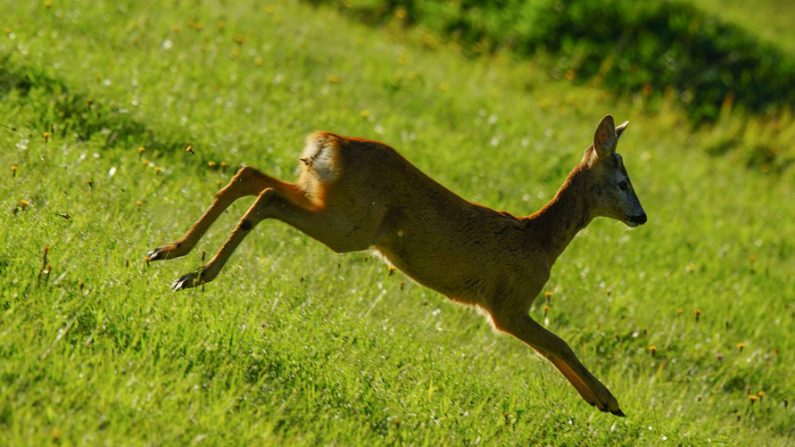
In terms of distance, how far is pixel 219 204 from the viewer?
6.94m

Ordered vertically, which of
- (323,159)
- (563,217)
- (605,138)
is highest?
(605,138)

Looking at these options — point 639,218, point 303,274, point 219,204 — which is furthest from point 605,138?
point 219,204

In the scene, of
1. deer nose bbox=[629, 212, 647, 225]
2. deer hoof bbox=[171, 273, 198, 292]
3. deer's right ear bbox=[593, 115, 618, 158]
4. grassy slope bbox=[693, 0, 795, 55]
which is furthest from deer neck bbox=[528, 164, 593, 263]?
grassy slope bbox=[693, 0, 795, 55]

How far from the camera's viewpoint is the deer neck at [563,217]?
26.2 feet

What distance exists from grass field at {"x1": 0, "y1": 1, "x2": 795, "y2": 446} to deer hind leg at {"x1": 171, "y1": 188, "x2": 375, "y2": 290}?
186 mm

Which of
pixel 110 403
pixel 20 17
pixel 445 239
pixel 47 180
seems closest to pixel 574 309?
pixel 445 239

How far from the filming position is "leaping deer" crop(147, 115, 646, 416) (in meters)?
Answer: 6.93

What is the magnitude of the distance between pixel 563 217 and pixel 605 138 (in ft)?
2.06

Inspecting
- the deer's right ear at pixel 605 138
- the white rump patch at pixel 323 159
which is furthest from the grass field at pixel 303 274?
the deer's right ear at pixel 605 138

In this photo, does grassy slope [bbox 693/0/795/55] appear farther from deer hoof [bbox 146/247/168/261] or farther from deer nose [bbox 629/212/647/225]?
deer hoof [bbox 146/247/168/261]

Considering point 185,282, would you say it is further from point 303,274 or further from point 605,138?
point 605,138

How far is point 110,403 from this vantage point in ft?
17.2

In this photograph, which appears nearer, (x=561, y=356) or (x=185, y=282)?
(x=185, y=282)

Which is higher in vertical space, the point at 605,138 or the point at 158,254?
the point at 605,138
